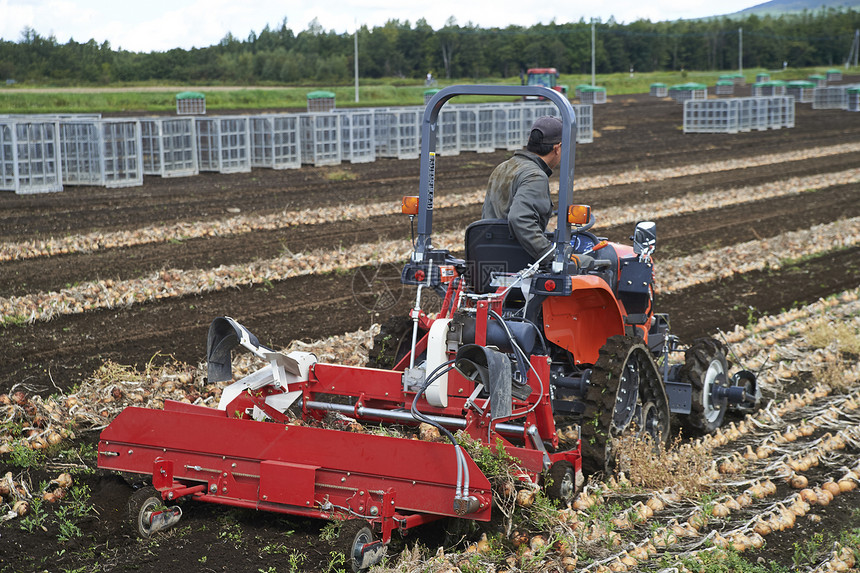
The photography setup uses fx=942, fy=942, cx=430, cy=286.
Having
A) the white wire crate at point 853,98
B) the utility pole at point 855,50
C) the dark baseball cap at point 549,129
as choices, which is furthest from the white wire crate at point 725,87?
the dark baseball cap at point 549,129

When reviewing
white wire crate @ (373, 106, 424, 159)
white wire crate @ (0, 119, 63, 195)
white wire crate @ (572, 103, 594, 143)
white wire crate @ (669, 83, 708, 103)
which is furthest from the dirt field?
white wire crate @ (669, 83, 708, 103)

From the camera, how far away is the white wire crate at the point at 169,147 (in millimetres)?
21891

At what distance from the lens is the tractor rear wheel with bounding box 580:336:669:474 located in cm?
535

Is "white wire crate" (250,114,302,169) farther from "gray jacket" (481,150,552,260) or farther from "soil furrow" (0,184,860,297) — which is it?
"gray jacket" (481,150,552,260)

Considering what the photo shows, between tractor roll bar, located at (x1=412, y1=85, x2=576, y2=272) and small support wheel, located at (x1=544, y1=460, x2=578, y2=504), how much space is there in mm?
1108

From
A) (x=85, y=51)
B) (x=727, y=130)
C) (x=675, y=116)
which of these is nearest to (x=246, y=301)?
(x=727, y=130)

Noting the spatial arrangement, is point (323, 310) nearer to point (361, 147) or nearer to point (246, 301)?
point (246, 301)

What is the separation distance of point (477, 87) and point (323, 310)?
5.19 m

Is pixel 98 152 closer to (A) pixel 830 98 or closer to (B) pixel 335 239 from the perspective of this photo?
(B) pixel 335 239

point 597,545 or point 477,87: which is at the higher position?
point 477,87

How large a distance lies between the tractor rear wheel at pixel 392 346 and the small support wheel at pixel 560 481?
58.3 inches

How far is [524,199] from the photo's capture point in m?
5.54

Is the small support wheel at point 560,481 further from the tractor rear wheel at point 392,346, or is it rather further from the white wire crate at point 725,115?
the white wire crate at point 725,115

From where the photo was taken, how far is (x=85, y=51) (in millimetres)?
59062
